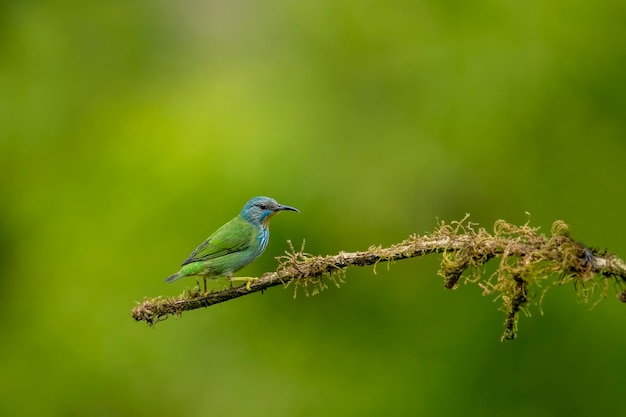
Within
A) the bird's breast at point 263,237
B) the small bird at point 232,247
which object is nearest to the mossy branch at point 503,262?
the small bird at point 232,247

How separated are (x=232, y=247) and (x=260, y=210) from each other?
47 cm

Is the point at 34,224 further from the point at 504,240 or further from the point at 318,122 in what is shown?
the point at 504,240

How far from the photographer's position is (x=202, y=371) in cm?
958

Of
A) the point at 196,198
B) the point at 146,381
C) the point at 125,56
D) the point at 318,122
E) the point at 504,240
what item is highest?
the point at 125,56

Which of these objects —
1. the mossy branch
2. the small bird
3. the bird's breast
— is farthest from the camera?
the bird's breast

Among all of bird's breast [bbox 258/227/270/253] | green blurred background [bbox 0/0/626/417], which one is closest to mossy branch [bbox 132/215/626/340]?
bird's breast [bbox 258/227/270/253]

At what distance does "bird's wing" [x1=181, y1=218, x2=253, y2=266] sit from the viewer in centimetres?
541

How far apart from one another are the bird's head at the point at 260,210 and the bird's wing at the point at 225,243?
108 mm

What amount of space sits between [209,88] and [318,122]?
1.75 metres

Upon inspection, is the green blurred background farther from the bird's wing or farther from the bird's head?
the bird's wing

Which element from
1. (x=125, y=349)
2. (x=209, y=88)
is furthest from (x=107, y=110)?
(x=125, y=349)

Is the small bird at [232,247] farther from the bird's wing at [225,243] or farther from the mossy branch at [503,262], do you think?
the mossy branch at [503,262]

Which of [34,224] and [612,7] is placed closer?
[612,7]

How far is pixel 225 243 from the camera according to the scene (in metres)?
5.51
